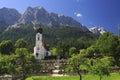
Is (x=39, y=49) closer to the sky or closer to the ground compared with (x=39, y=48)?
closer to the ground

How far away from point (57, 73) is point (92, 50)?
145ft

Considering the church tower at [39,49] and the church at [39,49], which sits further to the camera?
the church at [39,49]

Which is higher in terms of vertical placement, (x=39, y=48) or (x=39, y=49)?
(x=39, y=48)

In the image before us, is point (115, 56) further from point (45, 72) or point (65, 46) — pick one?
point (65, 46)

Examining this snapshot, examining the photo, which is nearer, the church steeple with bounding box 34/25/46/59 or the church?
the church steeple with bounding box 34/25/46/59

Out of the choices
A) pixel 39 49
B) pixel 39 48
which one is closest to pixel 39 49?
pixel 39 49

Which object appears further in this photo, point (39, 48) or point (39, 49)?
point (39, 48)

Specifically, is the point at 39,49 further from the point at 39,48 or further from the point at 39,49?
the point at 39,48

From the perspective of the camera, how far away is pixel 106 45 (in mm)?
112500

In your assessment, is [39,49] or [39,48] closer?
[39,49]

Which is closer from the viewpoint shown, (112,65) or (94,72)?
(94,72)

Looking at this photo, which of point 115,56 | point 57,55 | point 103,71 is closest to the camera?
point 103,71

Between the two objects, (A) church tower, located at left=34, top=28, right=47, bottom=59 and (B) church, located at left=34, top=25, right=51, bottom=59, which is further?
(B) church, located at left=34, top=25, right=51, bottom=59

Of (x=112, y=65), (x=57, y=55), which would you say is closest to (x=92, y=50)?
(x=57, y=55)
